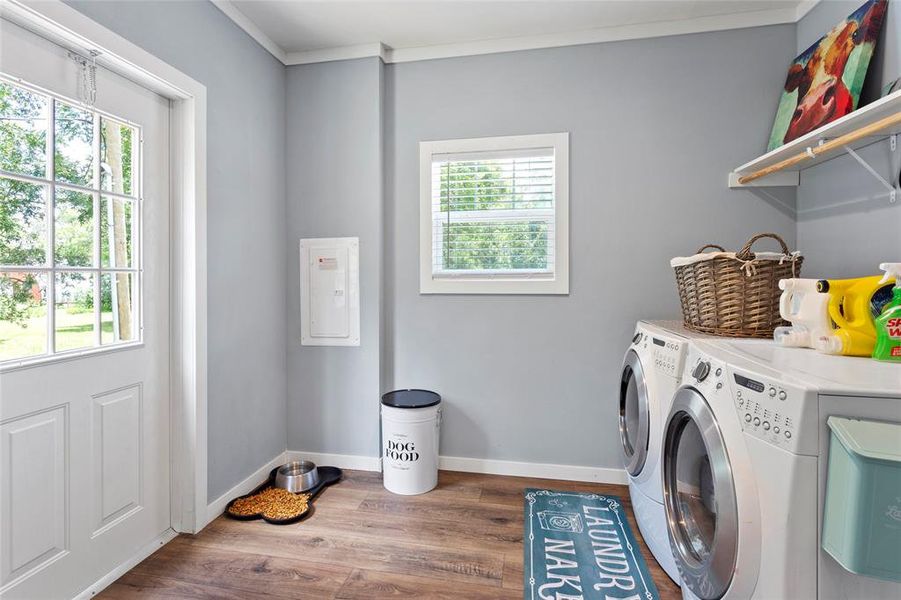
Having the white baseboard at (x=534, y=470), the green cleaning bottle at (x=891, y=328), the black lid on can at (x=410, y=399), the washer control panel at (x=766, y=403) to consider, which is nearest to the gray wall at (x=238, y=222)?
the black lid on can at (x=410, y=399)

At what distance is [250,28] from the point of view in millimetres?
2342

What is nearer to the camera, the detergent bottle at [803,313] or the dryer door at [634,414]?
the detergent bottle at [803,313]

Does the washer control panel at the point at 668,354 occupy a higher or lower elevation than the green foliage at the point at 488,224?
lower

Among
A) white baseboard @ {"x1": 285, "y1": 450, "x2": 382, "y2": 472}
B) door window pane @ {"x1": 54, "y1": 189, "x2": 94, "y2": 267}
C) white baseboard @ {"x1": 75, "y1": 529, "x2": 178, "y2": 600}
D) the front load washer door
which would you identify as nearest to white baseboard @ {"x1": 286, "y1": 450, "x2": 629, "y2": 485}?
white baseboard @ {"x1": 285, "y1": 450, "x2": 382, "y2": 472}

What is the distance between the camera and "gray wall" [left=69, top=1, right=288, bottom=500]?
1.98 metres

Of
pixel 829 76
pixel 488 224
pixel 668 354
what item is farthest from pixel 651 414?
pixel 829 76

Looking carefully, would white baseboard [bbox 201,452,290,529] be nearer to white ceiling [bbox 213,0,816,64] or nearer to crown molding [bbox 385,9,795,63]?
white ceiling [bbox 213,0,816,64]

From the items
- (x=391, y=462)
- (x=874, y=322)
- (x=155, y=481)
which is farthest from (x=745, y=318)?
(x=155, y=481)

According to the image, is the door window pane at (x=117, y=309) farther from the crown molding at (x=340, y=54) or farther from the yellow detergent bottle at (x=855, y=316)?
the yellow detergent bottle at (x=855, y=316)

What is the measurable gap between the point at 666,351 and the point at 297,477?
1959 mm

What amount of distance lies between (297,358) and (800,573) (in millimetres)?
2504

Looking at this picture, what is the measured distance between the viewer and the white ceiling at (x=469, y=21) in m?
2.21

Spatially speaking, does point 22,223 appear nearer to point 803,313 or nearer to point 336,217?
point 336,217

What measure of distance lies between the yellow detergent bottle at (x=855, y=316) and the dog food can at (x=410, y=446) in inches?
67.9
